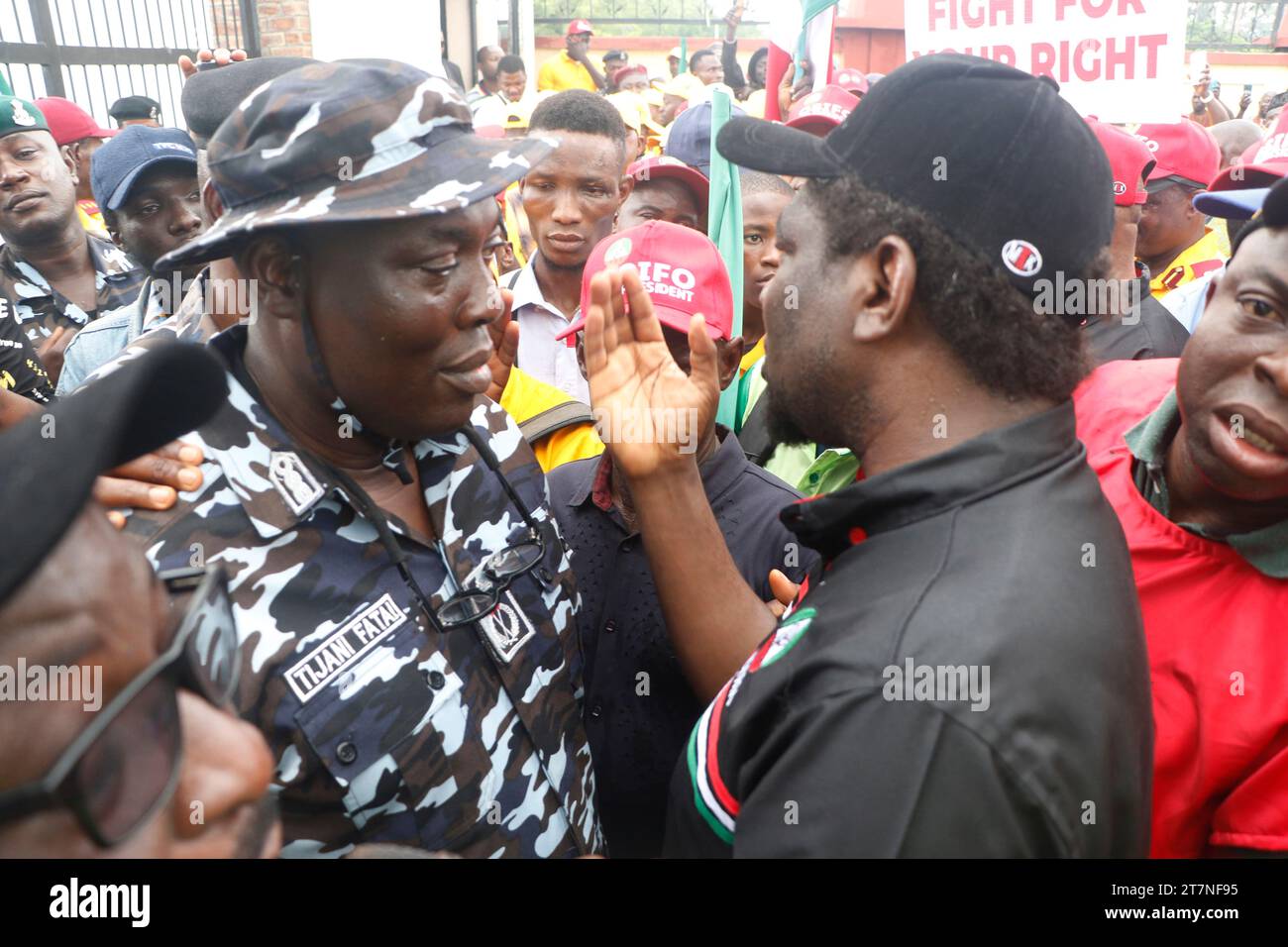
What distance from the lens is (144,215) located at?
3.69 m

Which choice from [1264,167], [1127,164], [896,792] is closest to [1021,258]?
[896,792]

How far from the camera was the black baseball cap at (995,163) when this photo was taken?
141 cm

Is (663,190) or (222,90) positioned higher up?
(222,90)

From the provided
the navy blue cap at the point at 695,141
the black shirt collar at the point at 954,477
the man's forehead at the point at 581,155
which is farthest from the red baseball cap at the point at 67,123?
the black shirt collar at the point at 954,477

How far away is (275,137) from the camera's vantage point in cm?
147

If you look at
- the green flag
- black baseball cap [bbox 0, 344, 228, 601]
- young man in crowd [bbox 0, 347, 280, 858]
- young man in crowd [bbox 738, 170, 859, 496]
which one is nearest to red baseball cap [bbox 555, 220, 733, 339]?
young man in crowd [bbox 738, 170, 859, 496]

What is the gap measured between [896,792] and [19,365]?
3.69 metres

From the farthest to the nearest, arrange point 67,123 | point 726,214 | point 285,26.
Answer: point 285,26 < point 67,123 < point 726,214

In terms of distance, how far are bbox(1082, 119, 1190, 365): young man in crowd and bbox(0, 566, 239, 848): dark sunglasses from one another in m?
2.87

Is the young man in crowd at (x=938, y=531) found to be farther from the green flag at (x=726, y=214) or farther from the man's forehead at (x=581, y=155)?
the man's forehead at (x=581, y=155)

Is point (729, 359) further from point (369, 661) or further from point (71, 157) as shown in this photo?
point (71, 157)
